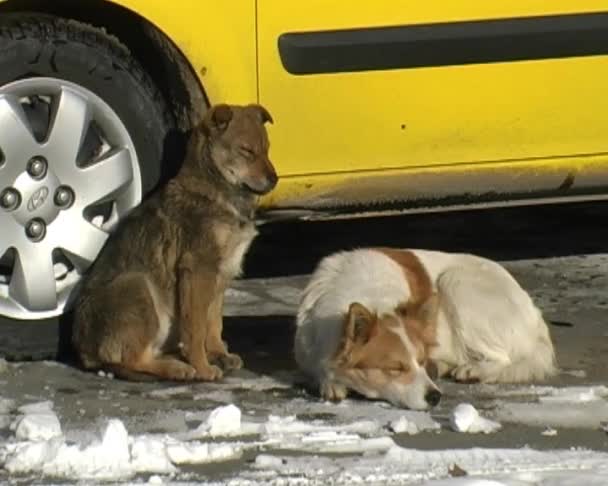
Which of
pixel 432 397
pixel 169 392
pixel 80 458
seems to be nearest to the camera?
pixel 80 458

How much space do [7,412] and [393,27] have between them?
6.48ft

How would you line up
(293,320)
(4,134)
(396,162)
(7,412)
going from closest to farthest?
(7,412) < (4,134) < (396,162) < (293,320)

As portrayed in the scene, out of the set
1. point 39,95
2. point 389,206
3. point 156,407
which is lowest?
point 156,407

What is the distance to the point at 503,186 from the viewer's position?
6562 millimetres

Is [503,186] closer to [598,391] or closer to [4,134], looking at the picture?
[598,391]

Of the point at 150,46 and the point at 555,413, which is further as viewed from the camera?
the point at 150,46

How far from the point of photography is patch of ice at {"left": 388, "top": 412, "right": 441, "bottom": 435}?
5.37 meters

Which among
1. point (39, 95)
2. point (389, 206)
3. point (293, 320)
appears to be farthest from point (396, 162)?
point (39, 95)

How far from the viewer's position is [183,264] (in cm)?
609

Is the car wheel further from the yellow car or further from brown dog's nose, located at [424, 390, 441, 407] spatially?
brown dog's nose, located at [424, 390, 441, 407]

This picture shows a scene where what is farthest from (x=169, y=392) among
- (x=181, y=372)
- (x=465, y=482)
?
(x=465, y=482)

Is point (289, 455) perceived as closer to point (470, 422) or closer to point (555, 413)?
point (470, 422)

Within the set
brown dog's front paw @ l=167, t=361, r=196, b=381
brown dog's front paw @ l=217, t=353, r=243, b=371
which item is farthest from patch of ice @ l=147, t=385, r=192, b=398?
brown dog's front paw @ l=217, t=353, r=243, b=371

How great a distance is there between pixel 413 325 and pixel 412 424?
551 millimetres
